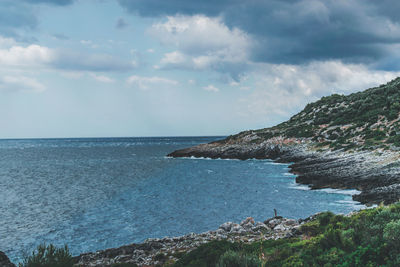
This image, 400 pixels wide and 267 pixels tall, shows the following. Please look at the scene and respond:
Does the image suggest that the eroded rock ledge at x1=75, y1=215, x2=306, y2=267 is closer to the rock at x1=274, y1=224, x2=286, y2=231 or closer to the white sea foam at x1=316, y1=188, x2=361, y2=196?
the rock at x1=274, y1=224, x2=286, y2=231

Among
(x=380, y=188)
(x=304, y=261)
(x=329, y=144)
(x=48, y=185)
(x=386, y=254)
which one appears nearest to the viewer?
(x=386, y=254)

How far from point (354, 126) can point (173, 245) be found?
58.9m

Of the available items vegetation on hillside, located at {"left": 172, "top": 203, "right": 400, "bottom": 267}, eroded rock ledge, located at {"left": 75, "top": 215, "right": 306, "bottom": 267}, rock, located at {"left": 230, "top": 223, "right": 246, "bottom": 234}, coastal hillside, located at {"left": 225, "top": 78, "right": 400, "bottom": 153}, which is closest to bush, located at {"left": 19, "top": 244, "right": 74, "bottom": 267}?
eroded rock ledge, located at {"left": 75, "top": 215, "right": 306, "bottom": 267}

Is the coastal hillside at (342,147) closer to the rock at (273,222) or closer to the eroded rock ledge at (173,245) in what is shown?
the rock at (273,222)

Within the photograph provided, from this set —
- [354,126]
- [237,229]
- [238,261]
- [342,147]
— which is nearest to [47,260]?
[238,261]

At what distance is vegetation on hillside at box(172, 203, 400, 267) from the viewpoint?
9.62 meters

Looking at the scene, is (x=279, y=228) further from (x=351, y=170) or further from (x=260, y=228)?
(x=351, y=170)

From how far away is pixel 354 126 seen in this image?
6525cm

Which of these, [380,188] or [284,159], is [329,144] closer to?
[284,159]

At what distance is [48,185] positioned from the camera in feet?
163

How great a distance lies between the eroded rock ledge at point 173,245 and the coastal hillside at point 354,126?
102ft

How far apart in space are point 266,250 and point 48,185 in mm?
45345

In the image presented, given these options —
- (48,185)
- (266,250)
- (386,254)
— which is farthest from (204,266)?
(48,185)

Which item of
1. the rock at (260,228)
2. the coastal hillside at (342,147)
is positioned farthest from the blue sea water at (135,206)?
the rock at (260,228)
